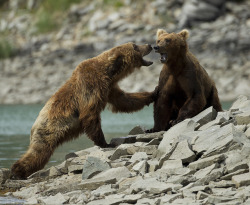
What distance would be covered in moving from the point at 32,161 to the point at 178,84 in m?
2.70

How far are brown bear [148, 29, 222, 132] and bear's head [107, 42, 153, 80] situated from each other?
53cm

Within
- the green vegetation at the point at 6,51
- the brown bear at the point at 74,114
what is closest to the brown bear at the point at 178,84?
the brown bear at the point at 74,114

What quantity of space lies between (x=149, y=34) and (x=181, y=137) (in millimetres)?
31971

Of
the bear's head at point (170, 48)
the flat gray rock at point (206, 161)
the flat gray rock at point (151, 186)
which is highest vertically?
the bear's head at point (170, 48)

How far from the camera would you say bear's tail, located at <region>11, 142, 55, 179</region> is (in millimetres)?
8719

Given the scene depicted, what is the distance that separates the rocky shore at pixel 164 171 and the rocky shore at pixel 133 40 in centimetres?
2565

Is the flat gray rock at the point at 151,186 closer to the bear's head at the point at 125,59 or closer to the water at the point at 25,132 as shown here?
the bear's head at the point at 125,59

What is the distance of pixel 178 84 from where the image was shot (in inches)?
361

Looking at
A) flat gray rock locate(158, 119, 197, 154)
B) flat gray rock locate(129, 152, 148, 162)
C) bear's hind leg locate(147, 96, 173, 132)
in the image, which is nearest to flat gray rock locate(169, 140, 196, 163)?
flat gray rock locate(158, 119, 197, 154)

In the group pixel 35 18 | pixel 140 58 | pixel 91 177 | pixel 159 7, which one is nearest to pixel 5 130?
pixel 140 58

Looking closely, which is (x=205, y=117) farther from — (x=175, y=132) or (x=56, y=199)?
(x=56, y=199)

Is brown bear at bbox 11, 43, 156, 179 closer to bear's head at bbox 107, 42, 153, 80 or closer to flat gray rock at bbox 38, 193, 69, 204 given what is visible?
bear's head at bbox 107, 42, 153, 80

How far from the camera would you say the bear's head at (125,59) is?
9.51 meters

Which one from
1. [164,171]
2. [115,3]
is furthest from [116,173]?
[115,3]
